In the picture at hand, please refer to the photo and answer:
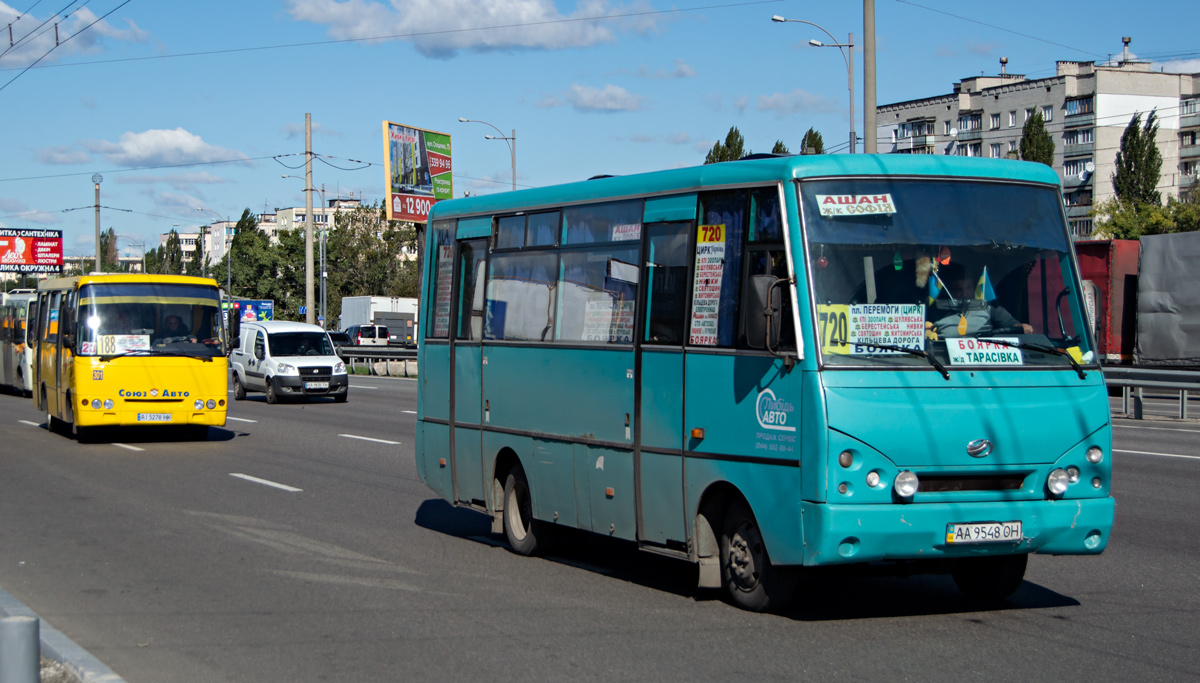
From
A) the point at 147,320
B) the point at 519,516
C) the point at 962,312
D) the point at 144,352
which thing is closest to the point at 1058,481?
the point at 962,312

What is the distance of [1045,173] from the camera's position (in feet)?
24.5

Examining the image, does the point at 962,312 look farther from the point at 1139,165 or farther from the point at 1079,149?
the point at 1079,149

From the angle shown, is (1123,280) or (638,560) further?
(1123,280)

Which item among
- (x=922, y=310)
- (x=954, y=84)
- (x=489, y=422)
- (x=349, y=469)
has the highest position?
(x=954, y=84)

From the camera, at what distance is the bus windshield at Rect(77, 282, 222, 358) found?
63.9 ft

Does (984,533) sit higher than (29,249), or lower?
lower

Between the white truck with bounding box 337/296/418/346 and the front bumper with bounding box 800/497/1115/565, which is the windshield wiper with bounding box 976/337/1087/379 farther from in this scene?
the white truck with bounding box 337/296/418/346

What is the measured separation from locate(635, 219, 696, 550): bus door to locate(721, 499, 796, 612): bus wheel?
0.42 m

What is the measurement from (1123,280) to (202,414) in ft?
65.7

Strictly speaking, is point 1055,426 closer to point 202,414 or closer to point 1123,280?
point 202,414

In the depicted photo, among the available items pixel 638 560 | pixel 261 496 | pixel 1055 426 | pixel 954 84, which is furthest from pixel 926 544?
pixel 954 84

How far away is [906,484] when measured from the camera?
6.59 meters

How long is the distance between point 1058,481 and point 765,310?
6.33 ft

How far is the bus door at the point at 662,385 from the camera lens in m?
7.77
